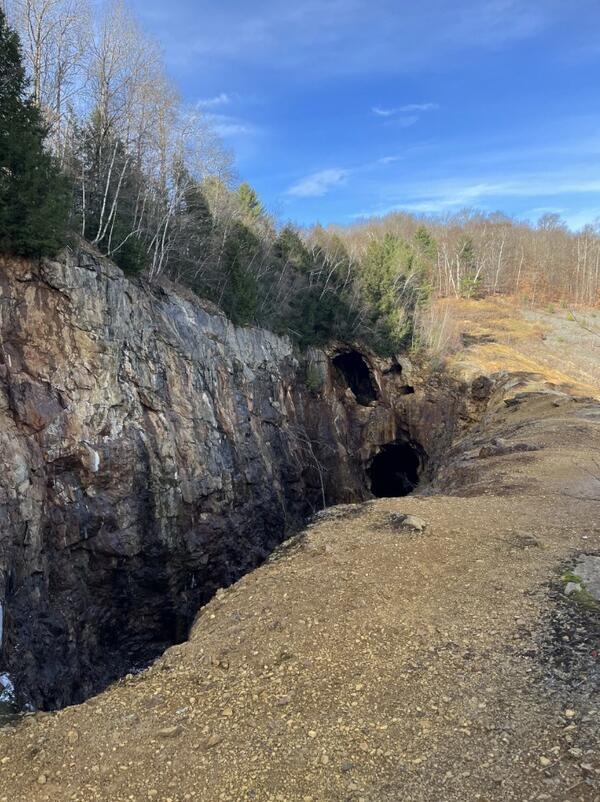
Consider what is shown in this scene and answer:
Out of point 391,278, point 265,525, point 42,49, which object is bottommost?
point 265,525

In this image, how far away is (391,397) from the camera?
3459cm

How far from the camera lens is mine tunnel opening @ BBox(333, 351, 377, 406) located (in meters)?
35.3

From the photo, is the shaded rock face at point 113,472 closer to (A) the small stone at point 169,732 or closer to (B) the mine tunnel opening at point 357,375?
(A) the small stone at point 169,732

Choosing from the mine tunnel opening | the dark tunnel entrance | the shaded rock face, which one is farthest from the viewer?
the dark tunnel entrance

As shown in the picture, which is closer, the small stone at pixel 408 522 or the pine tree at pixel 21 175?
the small stone at pixel 408 522

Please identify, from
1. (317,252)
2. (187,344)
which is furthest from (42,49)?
(317,252)

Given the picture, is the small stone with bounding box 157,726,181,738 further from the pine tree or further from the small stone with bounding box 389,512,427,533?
the pine tree

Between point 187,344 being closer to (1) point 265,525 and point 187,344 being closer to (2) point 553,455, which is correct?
(1) point 265,525

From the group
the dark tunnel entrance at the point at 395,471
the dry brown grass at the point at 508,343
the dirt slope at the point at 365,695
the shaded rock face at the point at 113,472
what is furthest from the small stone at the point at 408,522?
the dark tunnel entrance at the point at 395,471

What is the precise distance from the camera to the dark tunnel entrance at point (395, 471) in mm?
35531

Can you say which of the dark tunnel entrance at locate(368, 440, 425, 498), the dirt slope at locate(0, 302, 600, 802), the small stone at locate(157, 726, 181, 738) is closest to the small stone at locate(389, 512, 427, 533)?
the dirt slope at locate(0, 302, 600, 802)

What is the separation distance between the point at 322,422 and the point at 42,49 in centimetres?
2185

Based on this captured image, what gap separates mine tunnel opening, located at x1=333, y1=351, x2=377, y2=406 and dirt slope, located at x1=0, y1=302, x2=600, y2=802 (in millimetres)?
25428

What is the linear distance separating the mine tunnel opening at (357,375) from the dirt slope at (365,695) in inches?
1001
